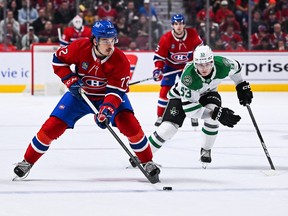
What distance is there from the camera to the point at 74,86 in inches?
195

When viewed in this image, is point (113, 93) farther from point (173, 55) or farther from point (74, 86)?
point (173, 55)

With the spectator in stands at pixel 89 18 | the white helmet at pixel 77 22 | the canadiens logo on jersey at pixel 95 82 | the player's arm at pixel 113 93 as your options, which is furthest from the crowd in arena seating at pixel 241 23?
the player's arm at pixel 113 93

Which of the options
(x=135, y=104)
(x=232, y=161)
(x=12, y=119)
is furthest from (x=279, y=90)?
(x=232, y=161)

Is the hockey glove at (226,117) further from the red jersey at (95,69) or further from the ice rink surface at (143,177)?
the red jersey at (95,69)

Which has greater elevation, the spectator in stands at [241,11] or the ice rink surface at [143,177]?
the ice rink surface at [143,177]

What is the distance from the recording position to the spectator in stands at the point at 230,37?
39.8ft

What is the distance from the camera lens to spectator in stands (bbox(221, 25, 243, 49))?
12.1m

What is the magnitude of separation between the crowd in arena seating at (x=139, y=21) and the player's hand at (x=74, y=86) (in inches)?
270

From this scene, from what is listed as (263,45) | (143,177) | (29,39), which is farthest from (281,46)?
(143,177)

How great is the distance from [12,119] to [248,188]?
14.2ft

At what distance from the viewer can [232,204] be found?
4293 millimetres

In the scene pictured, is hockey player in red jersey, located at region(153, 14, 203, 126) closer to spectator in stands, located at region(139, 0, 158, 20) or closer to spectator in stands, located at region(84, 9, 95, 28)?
spectator in stands, located at region(139, 0, 158, 20)

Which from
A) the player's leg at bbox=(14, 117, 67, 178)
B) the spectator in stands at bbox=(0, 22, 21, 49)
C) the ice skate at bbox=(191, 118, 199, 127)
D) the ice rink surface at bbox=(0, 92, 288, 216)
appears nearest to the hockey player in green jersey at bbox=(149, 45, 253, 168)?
the ice rink surface at bbox=(0, 92, 288, 216)

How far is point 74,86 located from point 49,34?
23.6ft
